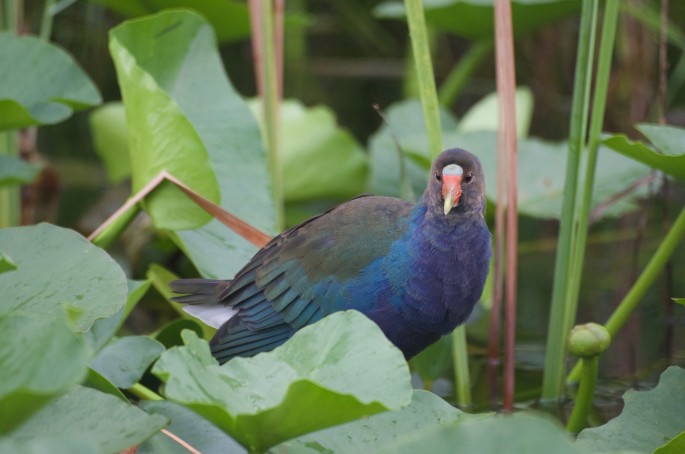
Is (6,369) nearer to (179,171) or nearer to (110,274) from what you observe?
(110,274)

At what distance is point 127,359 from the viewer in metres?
1.77

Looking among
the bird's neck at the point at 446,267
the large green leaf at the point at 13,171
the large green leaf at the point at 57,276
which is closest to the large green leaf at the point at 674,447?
the bird's neck at the point at 446,267

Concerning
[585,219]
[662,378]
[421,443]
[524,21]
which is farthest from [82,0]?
[421,443]

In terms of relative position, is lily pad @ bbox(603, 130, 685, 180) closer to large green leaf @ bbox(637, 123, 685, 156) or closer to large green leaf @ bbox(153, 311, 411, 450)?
large green leaf @ bbox(637, 123, 685, 156)

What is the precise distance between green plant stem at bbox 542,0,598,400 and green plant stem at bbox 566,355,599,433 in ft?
0.65

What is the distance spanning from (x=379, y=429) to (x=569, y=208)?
605mm

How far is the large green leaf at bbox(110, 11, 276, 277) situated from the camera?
1.97 m

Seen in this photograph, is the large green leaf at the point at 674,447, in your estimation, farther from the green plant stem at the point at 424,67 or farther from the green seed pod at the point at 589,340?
the green plant stem at the point at 424,67

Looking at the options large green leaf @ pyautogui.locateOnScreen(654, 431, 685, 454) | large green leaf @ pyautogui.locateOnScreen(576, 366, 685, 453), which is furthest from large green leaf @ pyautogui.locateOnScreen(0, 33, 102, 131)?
large green leaf @ pyautogui.locateOnScreen(654, 431, 685, 454)

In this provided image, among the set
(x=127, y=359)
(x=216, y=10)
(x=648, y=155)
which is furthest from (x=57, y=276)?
(x=216, y=10)

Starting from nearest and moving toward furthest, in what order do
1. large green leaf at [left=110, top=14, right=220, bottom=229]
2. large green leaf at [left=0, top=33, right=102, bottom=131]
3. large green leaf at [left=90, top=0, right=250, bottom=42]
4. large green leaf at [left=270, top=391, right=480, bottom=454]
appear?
1. large green leaf at [left=270, top=391, right=480, bottom=454]
2. large green leaf at [left=110, top=14, right=220, bottom=229]
3. large green leaf at [left=0, top=33, right=102, bottom=131]
4. large green leaf at [left=90, top=0, right=250, bottom=42]

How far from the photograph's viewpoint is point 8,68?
2164mm

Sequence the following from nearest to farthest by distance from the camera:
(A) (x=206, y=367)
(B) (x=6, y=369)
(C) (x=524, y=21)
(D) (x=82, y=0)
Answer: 1. (B) (x=6, y=369)
2. (A) (x=206, y=367)
3. (C) (x=524, y=21)
4. (D) (x=82, y=0)

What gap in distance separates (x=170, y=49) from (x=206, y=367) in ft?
3.64
